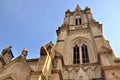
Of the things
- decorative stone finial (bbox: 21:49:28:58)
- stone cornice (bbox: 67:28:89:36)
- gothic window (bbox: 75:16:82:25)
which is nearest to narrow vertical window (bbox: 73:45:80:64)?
stone cornice (bbox: 67:28:89:36)

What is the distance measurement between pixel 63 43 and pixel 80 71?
5.81 metres

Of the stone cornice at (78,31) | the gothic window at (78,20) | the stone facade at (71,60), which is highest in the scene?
the gothic window at (78,20)

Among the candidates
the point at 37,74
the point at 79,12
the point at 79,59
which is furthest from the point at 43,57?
the point at 79,12

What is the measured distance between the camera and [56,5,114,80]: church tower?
1784 cm

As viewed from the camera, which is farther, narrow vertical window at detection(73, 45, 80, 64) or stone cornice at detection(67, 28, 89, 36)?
stone cornice at detection(67, 28, 89, 36)

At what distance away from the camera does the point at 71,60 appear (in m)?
20.8

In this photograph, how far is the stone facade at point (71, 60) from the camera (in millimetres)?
15406

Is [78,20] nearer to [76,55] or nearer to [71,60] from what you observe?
[76,55]

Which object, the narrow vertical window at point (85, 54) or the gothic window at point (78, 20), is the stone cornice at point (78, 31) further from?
the gothic window at point (78, 20)

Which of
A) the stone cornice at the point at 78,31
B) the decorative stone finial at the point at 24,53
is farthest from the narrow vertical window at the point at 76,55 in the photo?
the decorative stone finial at the point at 24,53

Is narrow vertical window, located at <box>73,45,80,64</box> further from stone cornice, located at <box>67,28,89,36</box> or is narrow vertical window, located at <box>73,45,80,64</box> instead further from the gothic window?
the gothic window

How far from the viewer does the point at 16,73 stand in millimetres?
15688

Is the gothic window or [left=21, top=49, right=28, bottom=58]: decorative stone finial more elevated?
the gothic window

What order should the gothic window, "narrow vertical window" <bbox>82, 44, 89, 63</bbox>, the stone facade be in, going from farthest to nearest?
the gothic window → "narrow vertical window" <bbox>82, 44, 89, 63</bbox> → the stone facade
